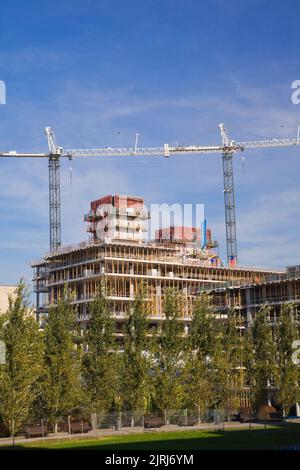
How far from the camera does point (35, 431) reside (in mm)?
62406

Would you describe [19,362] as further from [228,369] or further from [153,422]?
[228,369]

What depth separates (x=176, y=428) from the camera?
7100 centimetres

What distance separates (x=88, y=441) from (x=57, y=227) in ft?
352

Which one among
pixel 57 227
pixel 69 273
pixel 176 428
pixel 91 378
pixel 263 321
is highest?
pixel 57 227

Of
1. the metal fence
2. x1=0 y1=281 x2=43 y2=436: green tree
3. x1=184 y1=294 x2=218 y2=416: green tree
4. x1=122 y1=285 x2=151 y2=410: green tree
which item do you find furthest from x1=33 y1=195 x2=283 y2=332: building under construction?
x1=0 y1=281 x2=43 y2=436: green tree

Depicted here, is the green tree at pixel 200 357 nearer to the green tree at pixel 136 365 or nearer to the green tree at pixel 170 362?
the green tree at pixel 170 362

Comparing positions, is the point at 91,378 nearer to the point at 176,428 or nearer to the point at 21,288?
the point at 176,428

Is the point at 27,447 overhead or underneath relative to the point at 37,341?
underneath

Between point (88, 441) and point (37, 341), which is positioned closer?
point (88, 441)

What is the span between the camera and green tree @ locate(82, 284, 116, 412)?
7188cm

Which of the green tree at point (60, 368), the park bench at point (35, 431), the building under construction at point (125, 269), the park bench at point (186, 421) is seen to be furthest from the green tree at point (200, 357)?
the building under construction at point (125, 269)

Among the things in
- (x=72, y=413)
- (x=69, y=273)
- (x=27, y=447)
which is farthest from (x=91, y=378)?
(x=69, y=273)

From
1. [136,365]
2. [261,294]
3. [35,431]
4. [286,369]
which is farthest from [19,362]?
[261,294]

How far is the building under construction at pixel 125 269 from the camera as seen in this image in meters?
122
